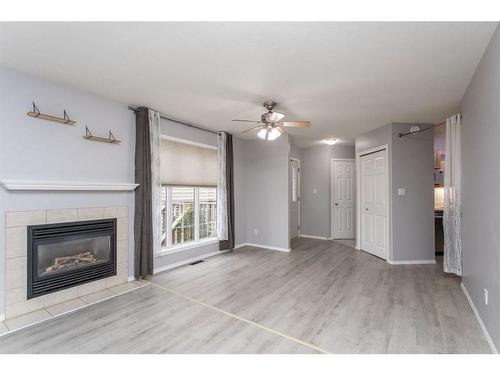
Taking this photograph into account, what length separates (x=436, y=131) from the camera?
4621 mm

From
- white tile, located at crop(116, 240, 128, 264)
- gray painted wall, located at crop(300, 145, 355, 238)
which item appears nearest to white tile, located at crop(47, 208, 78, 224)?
white tile, located at crop(116, 240, 128, 264)

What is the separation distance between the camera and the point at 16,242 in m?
2.40

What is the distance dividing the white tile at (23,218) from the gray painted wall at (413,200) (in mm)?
5179

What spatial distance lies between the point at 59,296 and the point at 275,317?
248cm

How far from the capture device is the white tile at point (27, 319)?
7.33ft

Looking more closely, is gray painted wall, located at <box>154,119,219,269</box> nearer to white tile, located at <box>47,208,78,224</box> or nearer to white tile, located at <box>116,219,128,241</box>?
white tile, located at <box>116,219,128,241</box>

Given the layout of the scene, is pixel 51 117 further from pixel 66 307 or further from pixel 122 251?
pixel 66 307

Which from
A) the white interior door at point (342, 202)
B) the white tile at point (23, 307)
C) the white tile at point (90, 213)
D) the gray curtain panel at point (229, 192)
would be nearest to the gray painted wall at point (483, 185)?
the white interior door at point (342, 202)

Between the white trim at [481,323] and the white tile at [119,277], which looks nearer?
the white trim at [481,323]

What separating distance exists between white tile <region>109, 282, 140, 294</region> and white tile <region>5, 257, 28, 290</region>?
91 cm

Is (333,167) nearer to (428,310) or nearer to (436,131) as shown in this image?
(436,131)

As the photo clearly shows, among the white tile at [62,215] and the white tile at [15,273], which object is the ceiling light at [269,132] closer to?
the white tile at [62,215]

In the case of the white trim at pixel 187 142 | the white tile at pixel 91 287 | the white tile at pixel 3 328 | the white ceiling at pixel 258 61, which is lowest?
the white tile at pixel 3 328

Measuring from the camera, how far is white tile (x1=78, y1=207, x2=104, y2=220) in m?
2.89
